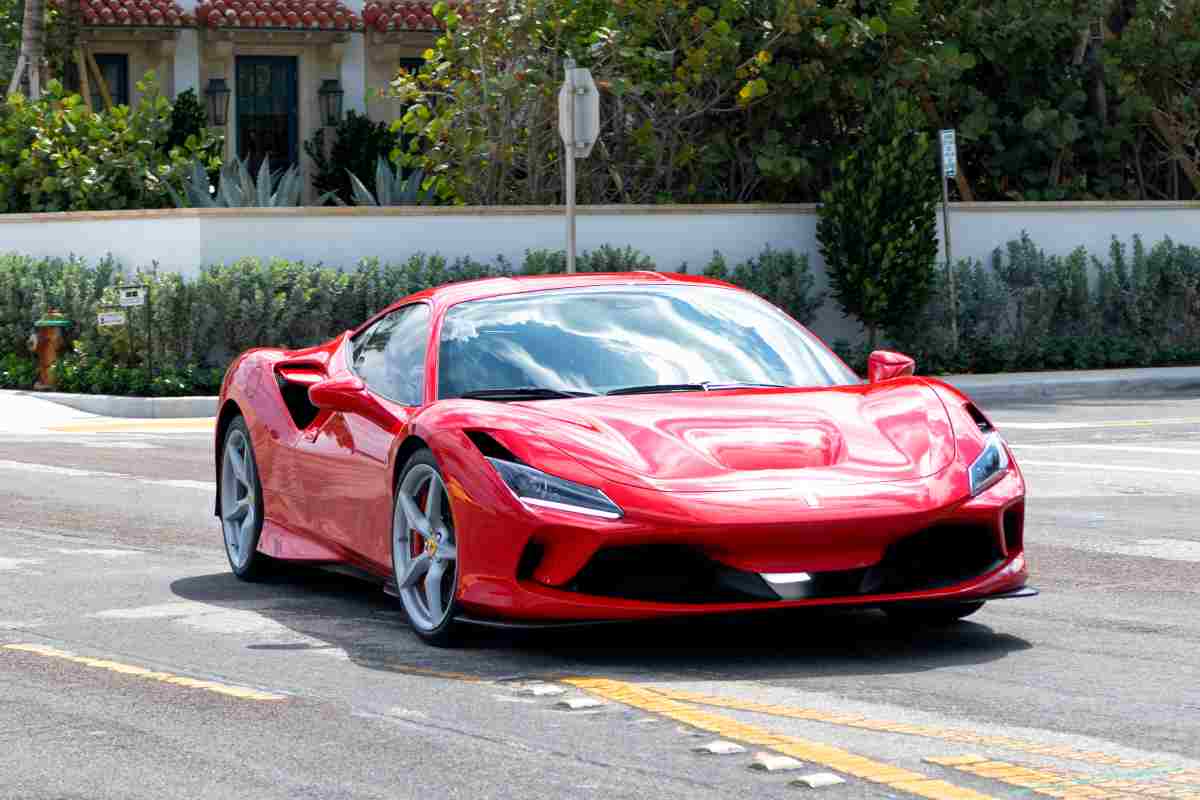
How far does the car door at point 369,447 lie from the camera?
8344 mm

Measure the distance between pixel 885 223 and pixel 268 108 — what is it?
49.2ft

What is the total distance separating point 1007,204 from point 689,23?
14.8 ft

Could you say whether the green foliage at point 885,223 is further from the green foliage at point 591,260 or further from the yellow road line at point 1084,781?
the yellow road line at point 1084,781

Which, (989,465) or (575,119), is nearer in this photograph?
(989,465)

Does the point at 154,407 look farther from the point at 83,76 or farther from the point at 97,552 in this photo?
the point at 83,76

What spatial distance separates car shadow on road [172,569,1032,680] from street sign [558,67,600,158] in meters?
15.7

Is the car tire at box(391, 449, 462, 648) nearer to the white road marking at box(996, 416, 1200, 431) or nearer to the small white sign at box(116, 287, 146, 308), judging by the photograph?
the white road marking at box(996, 416, 1200, 431)

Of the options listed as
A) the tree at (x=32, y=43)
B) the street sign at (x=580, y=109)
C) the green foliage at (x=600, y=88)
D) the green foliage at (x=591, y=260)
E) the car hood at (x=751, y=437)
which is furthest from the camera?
the tree at (x=32, y=43)

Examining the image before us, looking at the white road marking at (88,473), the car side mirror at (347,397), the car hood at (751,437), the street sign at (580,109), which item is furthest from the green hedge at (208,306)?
the car hood at (751,437)

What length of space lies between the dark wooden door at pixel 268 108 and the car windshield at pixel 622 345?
29196 millimetres

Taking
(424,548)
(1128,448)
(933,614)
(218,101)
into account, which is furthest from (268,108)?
(933,614)

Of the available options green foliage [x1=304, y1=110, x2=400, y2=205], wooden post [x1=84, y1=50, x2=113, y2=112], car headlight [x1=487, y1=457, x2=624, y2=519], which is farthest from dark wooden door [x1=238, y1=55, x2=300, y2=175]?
car headlight [x1=487, y1=457, x2=624, y2=519]

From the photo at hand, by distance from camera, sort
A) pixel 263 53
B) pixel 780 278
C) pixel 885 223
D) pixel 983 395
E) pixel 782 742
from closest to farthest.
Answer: pixel 782 742, pixel 983 395, pixel 885 223, pixel 780 278, pixel 263 53

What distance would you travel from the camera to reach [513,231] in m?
25.3
